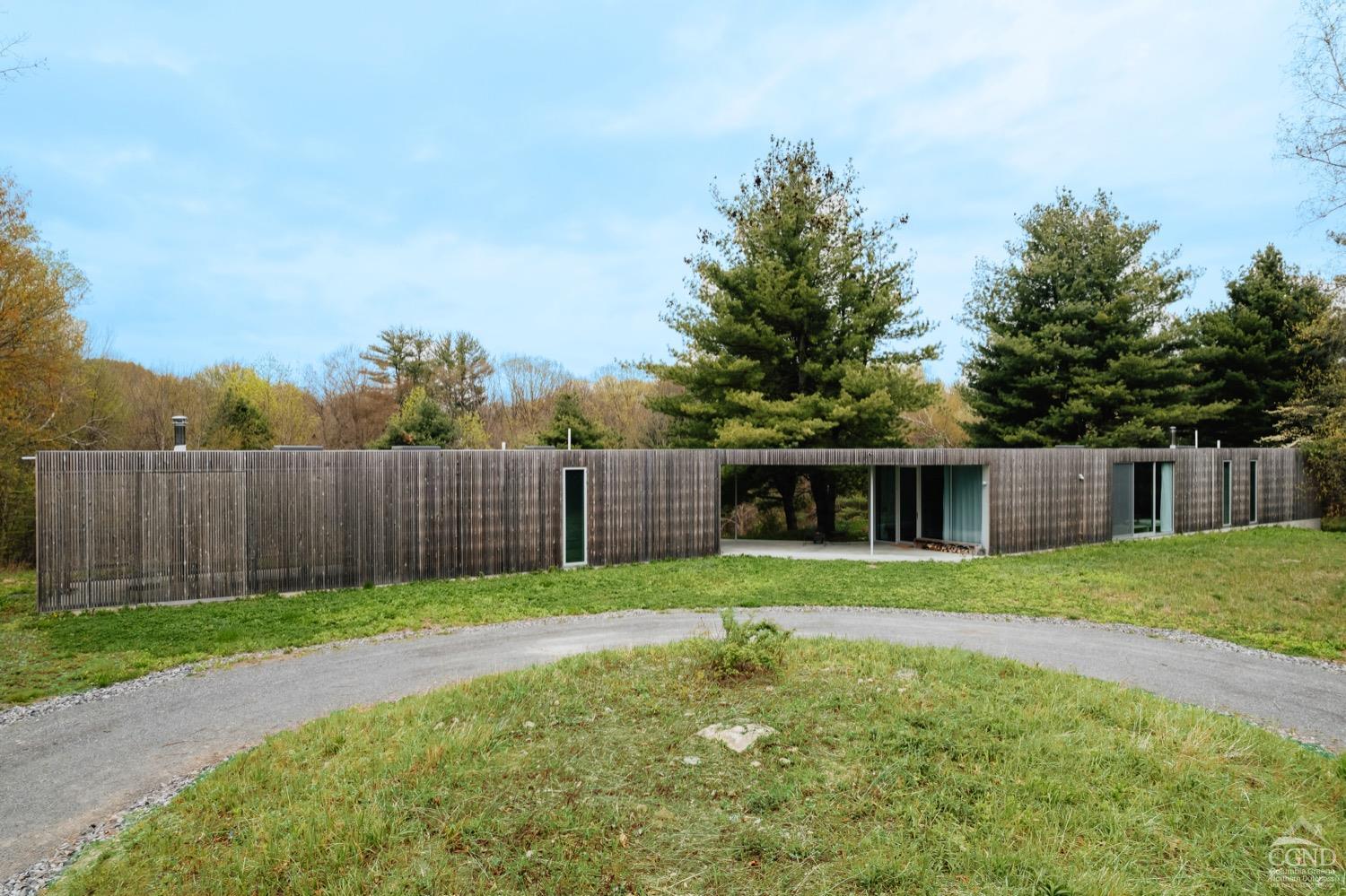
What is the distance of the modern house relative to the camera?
30.1 feet

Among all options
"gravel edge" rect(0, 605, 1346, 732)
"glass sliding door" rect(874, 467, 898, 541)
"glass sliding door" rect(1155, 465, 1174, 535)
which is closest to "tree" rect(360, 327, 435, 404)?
"glass sliding door" rect(874, 467, 898, 541)

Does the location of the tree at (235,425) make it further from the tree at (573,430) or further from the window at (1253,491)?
the window at (1253,491)

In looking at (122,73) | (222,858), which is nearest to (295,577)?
(222,858)

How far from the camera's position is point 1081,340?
22.9 meters

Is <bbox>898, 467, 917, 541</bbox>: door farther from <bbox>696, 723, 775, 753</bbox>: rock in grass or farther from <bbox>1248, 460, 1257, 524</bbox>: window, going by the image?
<bbox>696, 723, 775, 753</bbox>: rock in grass

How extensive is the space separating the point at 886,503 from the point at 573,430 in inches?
358

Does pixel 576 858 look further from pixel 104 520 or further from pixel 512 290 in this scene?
pixel 512 290

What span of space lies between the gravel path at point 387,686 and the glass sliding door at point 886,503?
8001 millimetres

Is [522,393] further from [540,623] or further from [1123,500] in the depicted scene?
[540,623]

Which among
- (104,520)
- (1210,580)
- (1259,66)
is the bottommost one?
(1210,580)

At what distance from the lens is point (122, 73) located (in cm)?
1280

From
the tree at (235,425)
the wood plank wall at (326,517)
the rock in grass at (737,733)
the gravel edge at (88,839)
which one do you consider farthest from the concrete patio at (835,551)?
the tree at (235,425)

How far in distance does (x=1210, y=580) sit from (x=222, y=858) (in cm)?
1268

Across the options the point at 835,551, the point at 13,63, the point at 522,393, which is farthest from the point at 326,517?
the point at 522,393
